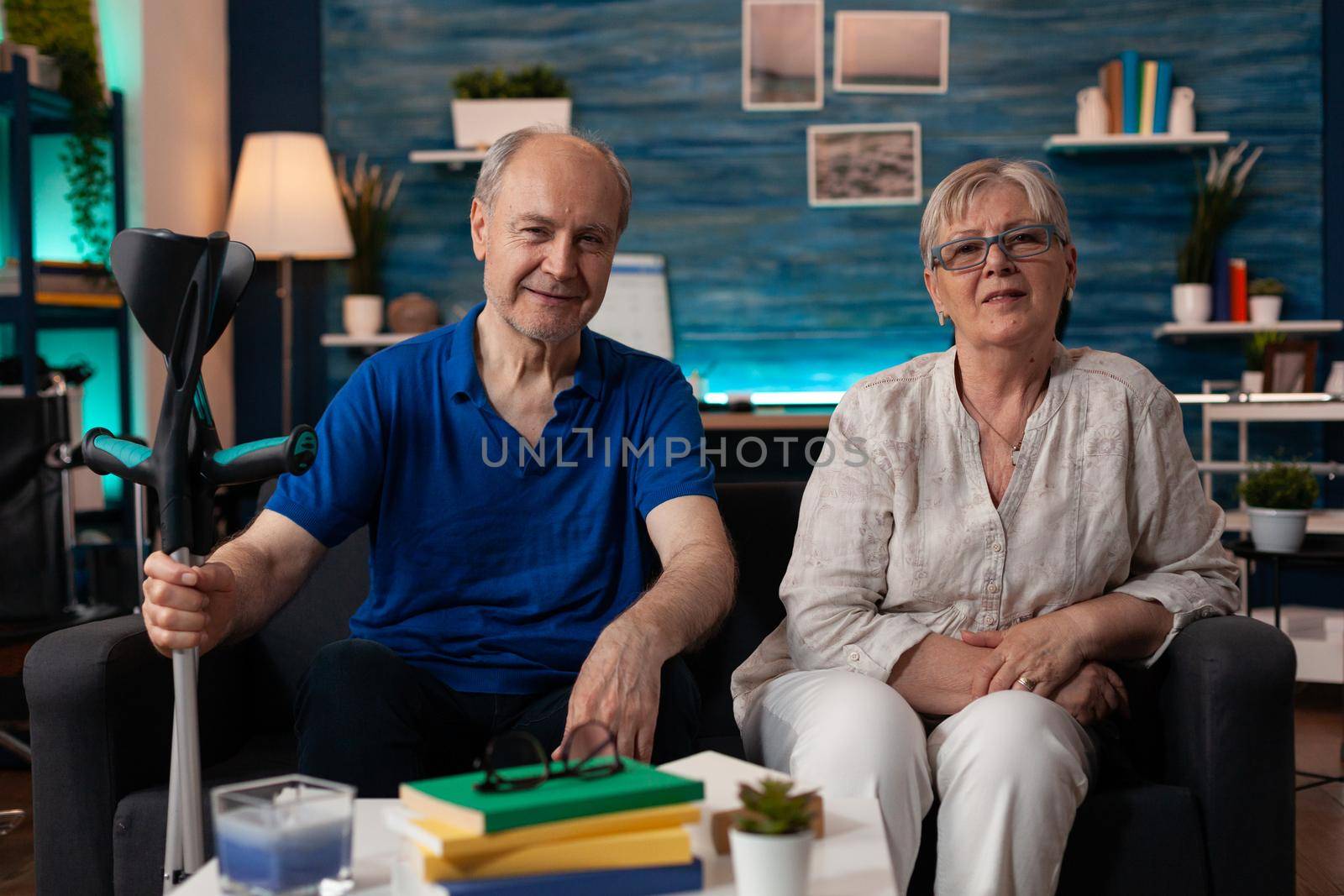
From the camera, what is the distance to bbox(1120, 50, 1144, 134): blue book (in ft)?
13.9

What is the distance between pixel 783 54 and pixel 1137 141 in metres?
1.24

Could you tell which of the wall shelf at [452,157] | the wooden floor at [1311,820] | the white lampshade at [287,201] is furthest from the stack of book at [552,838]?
the wall shelf at [452,157]

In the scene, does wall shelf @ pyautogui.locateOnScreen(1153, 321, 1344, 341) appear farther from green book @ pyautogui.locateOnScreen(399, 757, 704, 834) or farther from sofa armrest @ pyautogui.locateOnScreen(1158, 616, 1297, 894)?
green book @ pyautogui.locateOnScreen(399, 757, 704, 834)

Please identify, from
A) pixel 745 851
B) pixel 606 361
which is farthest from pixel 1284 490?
pixel 745 851

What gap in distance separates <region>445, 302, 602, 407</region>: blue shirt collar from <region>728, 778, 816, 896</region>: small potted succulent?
0.97 metres

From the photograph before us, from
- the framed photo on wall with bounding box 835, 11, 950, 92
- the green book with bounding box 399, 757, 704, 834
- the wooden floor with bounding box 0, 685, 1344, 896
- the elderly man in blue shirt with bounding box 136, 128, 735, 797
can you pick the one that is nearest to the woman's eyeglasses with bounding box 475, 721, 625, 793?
the green book with bounding box 399, 757, 704, 834

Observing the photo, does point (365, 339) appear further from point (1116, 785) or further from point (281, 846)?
point (281, 846)

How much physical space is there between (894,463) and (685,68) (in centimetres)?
302

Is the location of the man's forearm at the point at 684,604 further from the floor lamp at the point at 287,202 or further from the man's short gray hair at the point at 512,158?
the floor lamp at the point at 287,202

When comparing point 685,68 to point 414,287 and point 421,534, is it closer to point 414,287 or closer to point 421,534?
point 414,287

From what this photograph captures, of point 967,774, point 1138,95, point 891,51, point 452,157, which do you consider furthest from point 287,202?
point 967,774

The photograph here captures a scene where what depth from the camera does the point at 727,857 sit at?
43.9 inches

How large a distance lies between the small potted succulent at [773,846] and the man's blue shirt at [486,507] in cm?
80

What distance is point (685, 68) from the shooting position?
4512 mm
